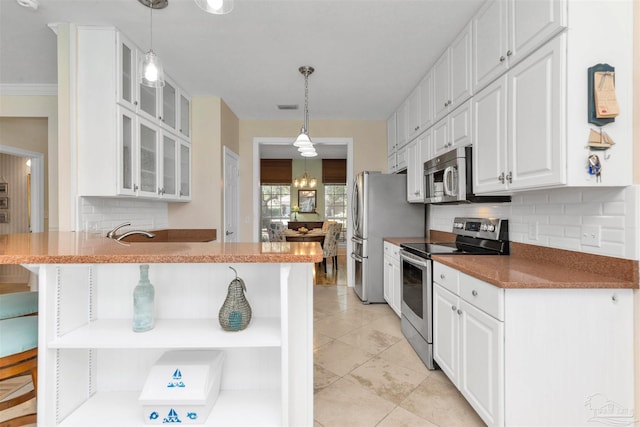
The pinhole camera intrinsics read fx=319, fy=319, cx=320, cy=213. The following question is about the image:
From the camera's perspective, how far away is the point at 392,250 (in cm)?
354

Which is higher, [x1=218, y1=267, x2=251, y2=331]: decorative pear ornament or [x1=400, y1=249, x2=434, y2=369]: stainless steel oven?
[x1=218, y1=267, x2=251, y2=331]: decorative pear ornament

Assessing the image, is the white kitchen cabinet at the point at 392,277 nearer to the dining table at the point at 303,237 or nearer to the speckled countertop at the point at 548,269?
the speckled countertop at the point at 548,269

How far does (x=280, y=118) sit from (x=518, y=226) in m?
3.51

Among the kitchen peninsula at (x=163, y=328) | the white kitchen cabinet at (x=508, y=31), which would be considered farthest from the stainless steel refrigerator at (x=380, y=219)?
the kitchen peninsula at (x=163, y=328)

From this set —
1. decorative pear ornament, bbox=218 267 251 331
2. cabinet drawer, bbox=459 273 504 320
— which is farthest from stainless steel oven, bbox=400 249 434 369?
decorative pear ornament, bbox=218 267 251 331

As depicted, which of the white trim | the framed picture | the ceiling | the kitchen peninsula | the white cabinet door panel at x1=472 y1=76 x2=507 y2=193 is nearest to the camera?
the kitchen peninsula

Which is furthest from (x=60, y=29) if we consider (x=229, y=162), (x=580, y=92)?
(x=580, y=92)

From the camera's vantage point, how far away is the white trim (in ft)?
11.5

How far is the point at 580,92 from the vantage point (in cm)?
144

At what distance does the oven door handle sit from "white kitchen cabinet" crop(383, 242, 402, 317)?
0.42 metres

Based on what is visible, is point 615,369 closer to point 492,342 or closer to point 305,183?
point 492,342

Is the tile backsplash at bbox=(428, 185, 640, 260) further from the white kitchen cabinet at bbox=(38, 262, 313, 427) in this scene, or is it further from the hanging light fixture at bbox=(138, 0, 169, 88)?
the hanging light fixture at bbox=(138, 0, 169, 88)

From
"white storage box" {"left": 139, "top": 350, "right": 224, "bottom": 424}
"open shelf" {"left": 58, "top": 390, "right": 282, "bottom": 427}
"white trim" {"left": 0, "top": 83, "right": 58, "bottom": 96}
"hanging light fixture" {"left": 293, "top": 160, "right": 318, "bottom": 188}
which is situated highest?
"white trim" {"left": 0, "top": 83, "right": 58, "bottom": 96}

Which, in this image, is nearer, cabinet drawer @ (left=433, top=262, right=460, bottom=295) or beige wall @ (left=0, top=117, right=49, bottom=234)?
cabinet drawer @ (left=433, top=262, right=460, bottom=295)
